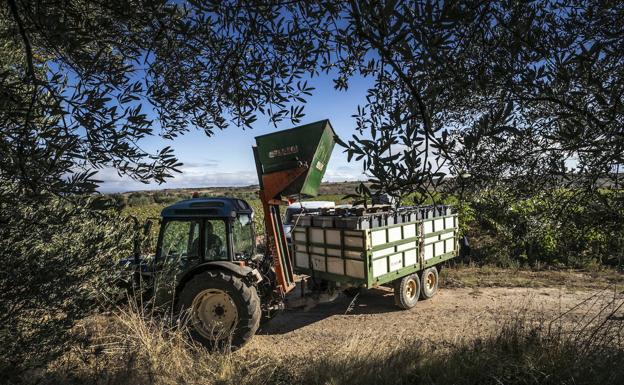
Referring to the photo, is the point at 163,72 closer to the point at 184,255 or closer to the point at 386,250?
the point at 184,255

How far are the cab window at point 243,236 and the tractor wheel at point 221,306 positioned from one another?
60 cm

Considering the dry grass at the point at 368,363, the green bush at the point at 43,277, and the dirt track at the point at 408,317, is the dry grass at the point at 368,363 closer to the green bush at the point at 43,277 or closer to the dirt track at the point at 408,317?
the green bush at the point at 43,277

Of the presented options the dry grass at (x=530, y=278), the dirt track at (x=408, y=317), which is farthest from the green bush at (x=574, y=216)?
the dry grass at (x=530, y=278)

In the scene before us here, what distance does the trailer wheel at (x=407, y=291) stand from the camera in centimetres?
821

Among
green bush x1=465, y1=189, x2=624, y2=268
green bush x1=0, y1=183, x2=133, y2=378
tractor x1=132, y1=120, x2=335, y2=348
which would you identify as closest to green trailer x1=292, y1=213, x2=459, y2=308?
tractor x1=132, y1=120, x2=335, y2=348

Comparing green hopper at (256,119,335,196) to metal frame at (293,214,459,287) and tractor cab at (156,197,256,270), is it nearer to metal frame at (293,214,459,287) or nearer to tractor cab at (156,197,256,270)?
tractor cab at (156,197,256,270)

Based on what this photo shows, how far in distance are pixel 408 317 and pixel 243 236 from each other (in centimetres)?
352

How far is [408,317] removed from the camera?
7852 millimetres

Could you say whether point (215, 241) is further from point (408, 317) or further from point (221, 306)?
point (408, 317)

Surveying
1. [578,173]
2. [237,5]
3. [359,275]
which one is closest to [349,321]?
[359,275]

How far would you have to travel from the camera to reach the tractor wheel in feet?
20.8

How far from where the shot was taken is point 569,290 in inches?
369

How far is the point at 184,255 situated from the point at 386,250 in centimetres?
360

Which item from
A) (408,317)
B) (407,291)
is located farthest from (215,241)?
(407,291)
